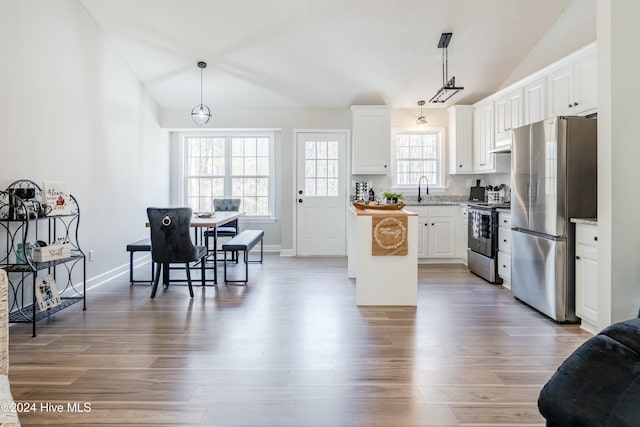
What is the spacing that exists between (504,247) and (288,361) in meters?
3.03

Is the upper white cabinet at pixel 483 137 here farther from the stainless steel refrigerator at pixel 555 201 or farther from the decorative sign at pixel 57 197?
the decorative sign at pixel 57 197

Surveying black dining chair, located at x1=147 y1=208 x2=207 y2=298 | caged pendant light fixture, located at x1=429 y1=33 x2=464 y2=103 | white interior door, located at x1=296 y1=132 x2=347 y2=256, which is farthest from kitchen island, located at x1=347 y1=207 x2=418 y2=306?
white interior door, located at x1=296 y1=132 x2=347 y2=256

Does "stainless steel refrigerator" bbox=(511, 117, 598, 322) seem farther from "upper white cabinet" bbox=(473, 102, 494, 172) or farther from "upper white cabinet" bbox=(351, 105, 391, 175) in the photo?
"upper white cabinet" bbox=(351, 105, 391, 175)

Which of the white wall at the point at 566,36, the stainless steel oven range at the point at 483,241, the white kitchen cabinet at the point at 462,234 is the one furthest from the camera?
the white kitchen cabinet at the point at 462,234

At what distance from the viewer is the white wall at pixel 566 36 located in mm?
3779

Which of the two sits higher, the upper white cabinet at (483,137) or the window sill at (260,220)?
the upper white cabinet at (483,137)

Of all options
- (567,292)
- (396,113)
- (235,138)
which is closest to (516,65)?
(396,113)

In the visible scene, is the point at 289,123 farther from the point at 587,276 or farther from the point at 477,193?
the point at 587,276

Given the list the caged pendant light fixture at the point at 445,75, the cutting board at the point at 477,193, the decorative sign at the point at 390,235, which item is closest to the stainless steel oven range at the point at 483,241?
the cutting board at the point at 477,193

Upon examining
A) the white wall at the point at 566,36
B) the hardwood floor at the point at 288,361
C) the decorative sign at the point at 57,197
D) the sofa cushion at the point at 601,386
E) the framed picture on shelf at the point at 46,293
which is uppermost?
the white wall at the point at 566,36

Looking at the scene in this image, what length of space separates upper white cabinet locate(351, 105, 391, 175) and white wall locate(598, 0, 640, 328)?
11.8ft

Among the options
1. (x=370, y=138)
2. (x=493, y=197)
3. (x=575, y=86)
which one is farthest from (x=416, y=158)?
(x=575, y=86)

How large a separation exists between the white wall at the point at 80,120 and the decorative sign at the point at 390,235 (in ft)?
10.3

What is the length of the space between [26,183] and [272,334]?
8.27 ft
